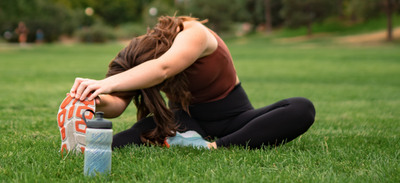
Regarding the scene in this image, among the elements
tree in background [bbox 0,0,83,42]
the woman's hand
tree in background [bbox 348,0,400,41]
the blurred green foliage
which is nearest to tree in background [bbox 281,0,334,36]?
the blurred green foliage

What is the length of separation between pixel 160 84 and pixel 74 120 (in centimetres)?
74

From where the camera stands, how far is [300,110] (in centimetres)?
296

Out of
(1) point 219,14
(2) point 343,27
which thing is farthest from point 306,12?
(1) point 219,14

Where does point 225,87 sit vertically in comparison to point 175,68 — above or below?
below

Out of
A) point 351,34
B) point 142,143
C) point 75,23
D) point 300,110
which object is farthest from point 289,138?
point 75,23

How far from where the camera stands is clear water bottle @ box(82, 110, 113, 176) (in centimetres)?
212

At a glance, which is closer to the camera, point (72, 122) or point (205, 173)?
point (205, 173)

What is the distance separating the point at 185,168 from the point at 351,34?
48.2 meters

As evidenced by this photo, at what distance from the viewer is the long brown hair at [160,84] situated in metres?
2.94

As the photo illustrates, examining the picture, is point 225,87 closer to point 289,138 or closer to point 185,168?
point 289,138

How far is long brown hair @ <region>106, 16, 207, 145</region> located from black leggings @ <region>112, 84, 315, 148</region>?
0.19m

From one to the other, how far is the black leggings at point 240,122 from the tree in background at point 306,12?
5124cm

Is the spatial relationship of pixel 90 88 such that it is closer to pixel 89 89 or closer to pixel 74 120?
pixel 89 89

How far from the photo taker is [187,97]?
311 centimetres
